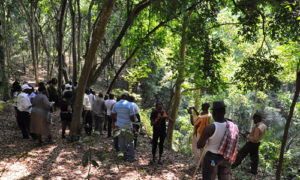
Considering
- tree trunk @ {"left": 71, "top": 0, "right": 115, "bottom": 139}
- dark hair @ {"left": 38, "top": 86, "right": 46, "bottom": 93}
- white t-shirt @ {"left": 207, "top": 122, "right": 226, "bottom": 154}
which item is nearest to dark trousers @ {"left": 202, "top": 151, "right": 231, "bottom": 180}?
white t-shirt @ {"left": 207, "top": 122, "right": 226, "bottom": 154}

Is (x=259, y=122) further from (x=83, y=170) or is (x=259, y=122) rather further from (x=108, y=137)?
(x=108, y=137)

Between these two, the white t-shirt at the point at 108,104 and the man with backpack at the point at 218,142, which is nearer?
the man with backpack at the point at 218,142

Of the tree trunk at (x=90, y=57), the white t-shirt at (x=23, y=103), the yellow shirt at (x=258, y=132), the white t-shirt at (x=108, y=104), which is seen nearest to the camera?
the tree trunk at (x=90, y=57)

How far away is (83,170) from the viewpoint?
226 inches

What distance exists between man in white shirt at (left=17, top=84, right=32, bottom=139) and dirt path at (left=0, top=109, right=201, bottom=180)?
447 millimetres

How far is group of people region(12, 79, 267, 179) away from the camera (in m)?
3.72

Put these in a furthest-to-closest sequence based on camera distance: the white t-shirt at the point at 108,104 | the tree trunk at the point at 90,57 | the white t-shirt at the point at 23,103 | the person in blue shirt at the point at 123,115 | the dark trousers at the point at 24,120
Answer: the white t-shirt at the point at 108,104, the dark trousers at the point at 24,120, the white t-shirt at the point at 23,103, the person in blue shirt at the point at 123,115, the tree trunk at the point at 90,57

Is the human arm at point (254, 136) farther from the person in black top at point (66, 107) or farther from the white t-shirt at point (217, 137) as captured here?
the person in black top at point (66, 107)

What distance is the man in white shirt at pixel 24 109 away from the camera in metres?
7.27

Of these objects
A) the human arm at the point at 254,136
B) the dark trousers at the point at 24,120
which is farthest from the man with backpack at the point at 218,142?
the dark trousers at the point at 24,120

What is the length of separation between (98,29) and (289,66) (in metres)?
11.5

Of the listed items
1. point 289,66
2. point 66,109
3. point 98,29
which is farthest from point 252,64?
point 289,66

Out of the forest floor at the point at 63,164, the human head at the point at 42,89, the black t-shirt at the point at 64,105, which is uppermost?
the human head at the point at 42,89

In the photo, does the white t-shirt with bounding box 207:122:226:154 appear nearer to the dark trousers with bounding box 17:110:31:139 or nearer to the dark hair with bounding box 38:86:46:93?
the dark hair with bounding box 38:86:46:93
